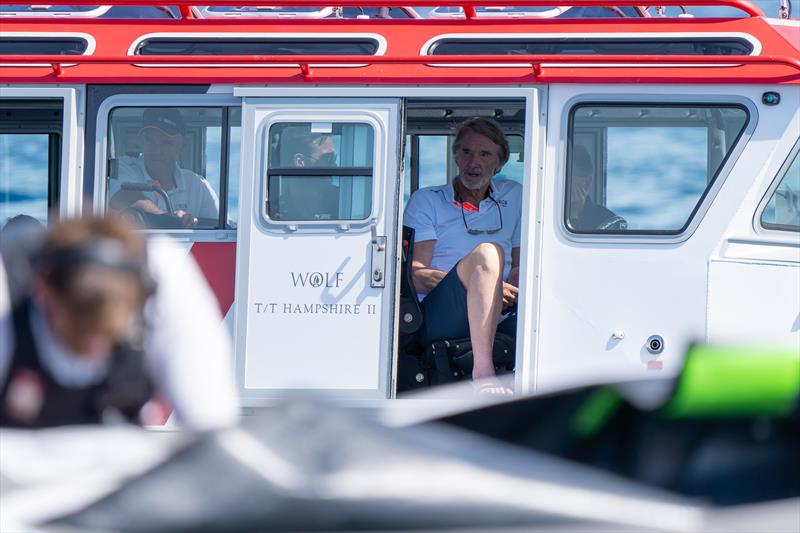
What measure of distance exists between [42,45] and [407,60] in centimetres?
198

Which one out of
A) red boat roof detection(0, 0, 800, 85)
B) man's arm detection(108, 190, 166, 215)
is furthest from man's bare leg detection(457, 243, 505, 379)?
man's arm detection(108, 190, 166, 215)

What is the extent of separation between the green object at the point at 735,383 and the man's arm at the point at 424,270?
12.4 ft

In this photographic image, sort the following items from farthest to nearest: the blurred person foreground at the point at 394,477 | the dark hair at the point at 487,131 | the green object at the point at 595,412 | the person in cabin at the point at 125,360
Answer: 1. the dark hair at the point at 487,131
2. the green object at the point at 595,412
3. the person in cabin at the point at 125,360
4. the blurred person foreground at the point at 394,477

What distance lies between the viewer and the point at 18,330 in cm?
264

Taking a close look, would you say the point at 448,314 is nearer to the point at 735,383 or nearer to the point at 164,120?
the point at 164,120

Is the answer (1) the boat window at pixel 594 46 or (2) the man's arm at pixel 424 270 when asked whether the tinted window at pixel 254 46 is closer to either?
(1) the boat window at pixel 594 46

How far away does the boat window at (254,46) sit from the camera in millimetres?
6324

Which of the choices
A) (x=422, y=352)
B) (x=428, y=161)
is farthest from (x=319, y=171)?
(x=428, y=161)

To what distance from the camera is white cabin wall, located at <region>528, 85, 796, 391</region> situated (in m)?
5.94

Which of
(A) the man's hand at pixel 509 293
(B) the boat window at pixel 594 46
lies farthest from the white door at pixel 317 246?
(A) the man's hand at pixel 509 293

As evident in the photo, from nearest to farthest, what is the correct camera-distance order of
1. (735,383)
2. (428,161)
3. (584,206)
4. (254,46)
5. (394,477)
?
(394,477), (735,383), (584,206), (254,46), (428,161)

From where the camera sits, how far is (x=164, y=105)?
6.28 m

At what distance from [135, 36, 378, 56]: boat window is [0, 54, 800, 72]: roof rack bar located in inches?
4.8

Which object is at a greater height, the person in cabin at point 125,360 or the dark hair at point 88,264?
the dark hair at point 88,264
